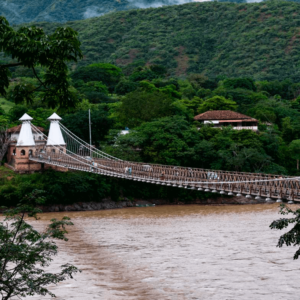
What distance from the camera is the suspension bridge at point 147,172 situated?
17109 mm

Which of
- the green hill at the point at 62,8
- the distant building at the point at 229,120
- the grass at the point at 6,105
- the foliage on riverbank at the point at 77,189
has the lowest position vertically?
the foliage on riverbank at the point at 77,189

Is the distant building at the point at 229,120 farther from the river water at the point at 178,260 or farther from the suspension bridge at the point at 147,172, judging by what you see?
the river water at the point at 178,260

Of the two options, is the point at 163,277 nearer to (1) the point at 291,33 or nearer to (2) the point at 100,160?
(2) the point at 100,160

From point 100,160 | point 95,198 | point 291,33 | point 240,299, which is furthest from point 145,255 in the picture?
point 291,33

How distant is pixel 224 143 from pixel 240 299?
24.3m

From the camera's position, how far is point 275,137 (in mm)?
37969

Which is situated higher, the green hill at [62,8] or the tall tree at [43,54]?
the green hill at [62,8]

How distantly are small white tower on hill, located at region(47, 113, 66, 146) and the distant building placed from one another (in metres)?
10.4

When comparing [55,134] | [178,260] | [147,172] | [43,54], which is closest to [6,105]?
[55,134]

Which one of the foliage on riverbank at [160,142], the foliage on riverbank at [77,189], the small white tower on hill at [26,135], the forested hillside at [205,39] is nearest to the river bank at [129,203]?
the foliage on riverbank at [77,189]

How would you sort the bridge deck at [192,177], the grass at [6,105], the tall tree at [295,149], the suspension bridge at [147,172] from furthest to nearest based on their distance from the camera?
the grass at [6,105] < the tall tree at [295,149] < the suspension bridge at [147,172] < the bridge deck at [192,177]

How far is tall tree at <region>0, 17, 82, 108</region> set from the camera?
7422 millimetres

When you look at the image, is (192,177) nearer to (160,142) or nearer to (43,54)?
(160,142)

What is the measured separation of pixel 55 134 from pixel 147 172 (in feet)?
41.5
